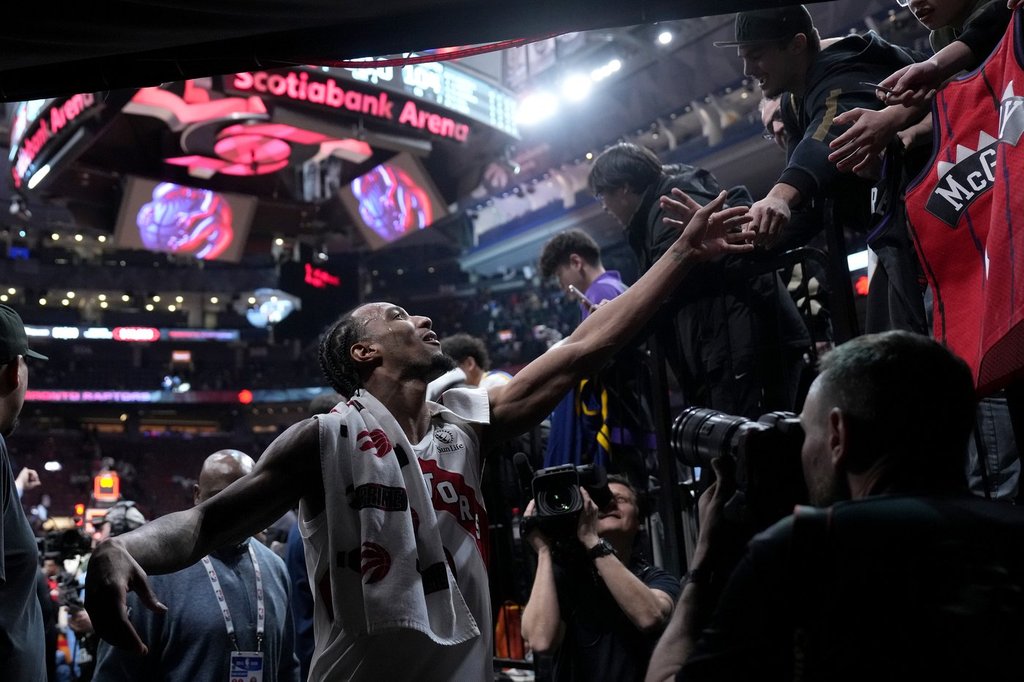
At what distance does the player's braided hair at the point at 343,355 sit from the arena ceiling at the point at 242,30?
0.88 metres

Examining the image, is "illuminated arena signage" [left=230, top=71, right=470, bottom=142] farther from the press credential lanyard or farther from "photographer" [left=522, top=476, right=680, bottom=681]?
"photographer" [left=522, top=476, right=680, bottom=681]

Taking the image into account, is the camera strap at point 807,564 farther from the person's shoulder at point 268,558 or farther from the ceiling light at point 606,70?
the ceiling light at point 606,70

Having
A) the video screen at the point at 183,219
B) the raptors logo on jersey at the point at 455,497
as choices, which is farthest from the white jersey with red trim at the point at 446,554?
the video screen at the point at 183,219

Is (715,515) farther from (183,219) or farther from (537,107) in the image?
(537,107)

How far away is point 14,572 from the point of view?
2.68 m

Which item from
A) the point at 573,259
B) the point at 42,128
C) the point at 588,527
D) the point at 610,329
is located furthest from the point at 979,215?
the point at 42,128

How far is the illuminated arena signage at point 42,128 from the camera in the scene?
1008 cm

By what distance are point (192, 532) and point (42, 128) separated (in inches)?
410

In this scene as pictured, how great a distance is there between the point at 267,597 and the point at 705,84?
1770cm

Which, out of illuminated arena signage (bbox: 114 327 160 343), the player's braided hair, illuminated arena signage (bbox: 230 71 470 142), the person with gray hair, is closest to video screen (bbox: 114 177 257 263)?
illuminated arena signage (bbox: 230 71 470 142)

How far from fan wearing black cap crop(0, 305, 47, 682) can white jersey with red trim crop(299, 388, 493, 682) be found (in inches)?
36.2

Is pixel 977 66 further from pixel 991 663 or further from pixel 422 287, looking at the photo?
pixel 422 287

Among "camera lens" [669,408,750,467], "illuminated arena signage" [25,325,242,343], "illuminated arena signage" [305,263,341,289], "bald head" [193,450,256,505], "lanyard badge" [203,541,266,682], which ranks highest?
"illuminated arena signage" [25,325,242,343]

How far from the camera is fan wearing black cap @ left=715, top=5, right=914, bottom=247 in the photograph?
9.01 feet
